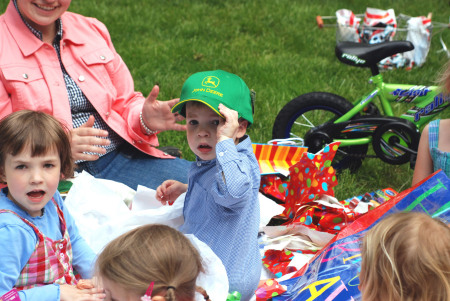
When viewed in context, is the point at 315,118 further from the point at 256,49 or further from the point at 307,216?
the point at 256,49

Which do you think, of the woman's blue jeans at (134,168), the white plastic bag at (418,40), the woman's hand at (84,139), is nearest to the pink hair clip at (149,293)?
the woman's hand at (84,139)

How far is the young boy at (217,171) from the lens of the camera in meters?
2.04

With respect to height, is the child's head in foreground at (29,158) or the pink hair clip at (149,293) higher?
the child's head in foreground at (29,158)

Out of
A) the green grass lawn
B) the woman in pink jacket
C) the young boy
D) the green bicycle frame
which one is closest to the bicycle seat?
the green bicycle frame

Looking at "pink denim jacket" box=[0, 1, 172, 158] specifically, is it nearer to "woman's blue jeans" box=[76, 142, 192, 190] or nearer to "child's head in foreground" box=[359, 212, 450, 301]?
"woman's blue jeans" box=[76, 142, 192, 190]

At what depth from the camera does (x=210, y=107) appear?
2068mm

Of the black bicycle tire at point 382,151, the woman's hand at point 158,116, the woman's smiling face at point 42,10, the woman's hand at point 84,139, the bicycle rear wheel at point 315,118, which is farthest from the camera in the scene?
the bicycle rear wheel at point 315,118

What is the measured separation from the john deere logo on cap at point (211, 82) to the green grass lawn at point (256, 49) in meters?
1.40

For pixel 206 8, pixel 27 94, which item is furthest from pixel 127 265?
pixel 206 8

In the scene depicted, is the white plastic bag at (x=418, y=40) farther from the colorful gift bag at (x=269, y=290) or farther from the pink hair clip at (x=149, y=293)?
the pink hair clip at (x=149, y=293)

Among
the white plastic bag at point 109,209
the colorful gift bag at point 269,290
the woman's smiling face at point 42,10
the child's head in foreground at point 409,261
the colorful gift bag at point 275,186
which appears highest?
the woman's smiling face at point 42,10

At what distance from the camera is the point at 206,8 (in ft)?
19.2

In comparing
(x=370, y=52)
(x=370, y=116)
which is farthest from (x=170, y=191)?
(x=370, y=52)

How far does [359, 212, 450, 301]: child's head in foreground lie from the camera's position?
4.48ft
